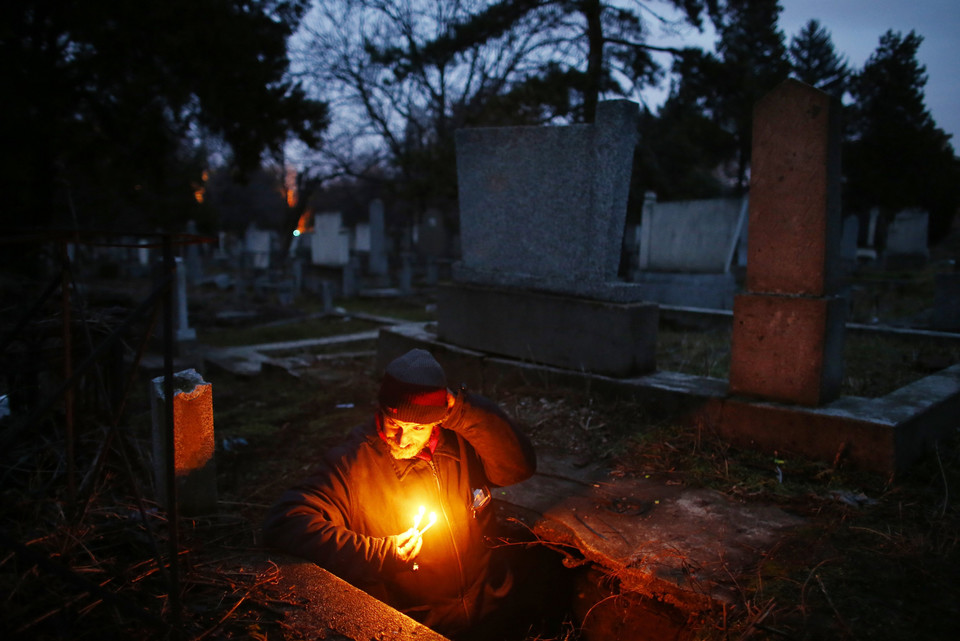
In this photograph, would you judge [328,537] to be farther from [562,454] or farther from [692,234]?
[692,234]

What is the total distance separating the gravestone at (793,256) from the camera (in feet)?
11.9

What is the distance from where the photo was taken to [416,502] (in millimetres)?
2506

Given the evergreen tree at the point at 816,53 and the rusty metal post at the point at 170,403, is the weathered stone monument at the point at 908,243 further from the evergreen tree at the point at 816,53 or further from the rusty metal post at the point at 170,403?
the rusty metal post at the point at 170,403

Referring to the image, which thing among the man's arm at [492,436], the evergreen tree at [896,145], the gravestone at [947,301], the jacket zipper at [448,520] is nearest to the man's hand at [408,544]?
the jacket zipper at [448,520]

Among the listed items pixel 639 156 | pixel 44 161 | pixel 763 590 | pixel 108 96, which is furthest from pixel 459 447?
pixel 639 156

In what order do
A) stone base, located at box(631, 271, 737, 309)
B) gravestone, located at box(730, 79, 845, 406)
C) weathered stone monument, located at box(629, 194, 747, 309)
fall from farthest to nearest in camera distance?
1. weathered stone monument, located at box(629, 194, 747, 309)
2. stone base, located at box(631, 271, 737, 309)
3. gravestone, located at box(730, 79, 845, 406)

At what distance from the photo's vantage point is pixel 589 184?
4.79 m

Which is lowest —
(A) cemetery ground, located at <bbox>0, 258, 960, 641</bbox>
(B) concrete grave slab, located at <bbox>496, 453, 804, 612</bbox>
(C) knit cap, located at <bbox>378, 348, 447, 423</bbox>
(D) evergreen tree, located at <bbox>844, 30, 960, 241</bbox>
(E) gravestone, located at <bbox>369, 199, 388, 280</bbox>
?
(B) concrete grave slab, located at <bbox>496, 453, 804, 612</bbox>

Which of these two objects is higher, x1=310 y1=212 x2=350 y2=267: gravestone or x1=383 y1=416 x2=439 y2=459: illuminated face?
x1=310 y1=212 x2=350 y2=267: gravestone

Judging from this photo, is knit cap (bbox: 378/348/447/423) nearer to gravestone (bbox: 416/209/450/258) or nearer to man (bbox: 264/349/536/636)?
man (bbox: 264/349/536/636)

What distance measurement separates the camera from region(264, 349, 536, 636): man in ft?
7.37

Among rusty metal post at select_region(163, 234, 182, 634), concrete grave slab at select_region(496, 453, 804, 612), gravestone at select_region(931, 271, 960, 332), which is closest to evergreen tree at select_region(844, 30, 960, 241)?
gravestone at select_region(931, 271, 960, 332)

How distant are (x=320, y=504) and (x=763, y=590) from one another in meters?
1.72

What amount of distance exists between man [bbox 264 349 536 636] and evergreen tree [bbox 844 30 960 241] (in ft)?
90.1
